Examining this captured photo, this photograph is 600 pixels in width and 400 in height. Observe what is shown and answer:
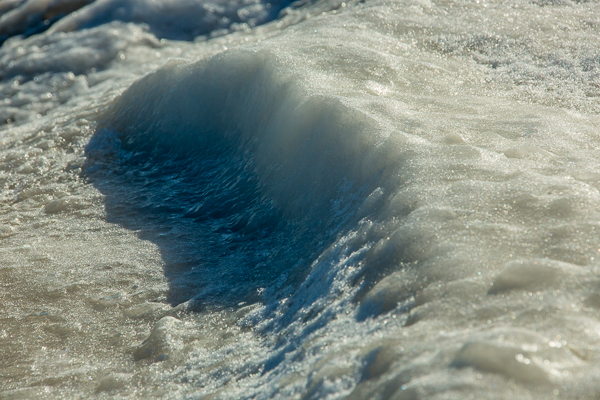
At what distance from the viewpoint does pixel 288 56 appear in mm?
3344

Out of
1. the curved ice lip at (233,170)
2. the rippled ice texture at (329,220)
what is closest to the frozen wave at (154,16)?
the rippled ice texture at (329,220)

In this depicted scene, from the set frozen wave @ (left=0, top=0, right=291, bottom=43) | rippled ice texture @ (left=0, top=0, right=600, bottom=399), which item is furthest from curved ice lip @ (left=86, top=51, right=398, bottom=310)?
frozen wave @ (left=0, top=0, right=291, bottom=43)

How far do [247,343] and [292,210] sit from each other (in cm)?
84

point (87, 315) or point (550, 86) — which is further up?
point (550, 86)

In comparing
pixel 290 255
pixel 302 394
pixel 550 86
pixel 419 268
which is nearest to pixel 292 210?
pixel 290 255

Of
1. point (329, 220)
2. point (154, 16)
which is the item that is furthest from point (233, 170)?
point (154, 16)

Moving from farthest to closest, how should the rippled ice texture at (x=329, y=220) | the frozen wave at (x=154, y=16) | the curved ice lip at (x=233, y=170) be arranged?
the frozen wave at (x=154, y=16), the curved ice lip at (x=233, y=170), the rippled ice texture at (x=329, y=220)

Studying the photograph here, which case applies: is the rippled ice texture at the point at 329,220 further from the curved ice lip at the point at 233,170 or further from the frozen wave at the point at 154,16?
the frozen wave at the point at 154,16

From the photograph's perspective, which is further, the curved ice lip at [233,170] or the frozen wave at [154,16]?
the frozen wave at [154,16]

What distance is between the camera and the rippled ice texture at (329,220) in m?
1.37

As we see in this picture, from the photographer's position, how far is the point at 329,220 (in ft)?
7.38

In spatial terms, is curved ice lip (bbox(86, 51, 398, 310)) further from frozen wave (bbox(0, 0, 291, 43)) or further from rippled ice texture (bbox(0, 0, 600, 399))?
frozen wave (bbox(0, 0, 291, 43))

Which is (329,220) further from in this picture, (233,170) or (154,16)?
(154,16)

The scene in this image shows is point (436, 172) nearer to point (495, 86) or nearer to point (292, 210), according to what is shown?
point (292, 210)
